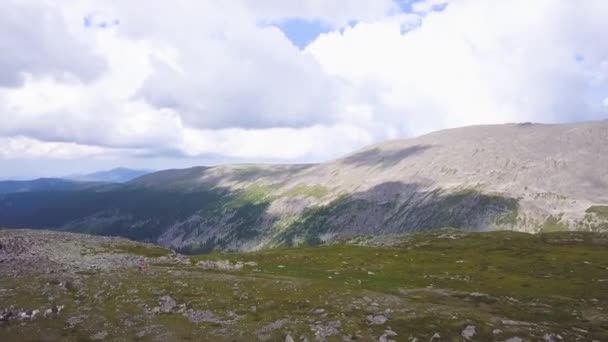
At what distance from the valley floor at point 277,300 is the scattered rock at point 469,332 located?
0.09 meters

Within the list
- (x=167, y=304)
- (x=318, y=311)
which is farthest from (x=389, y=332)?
(x=167, y=304)

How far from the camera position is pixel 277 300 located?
153 ft

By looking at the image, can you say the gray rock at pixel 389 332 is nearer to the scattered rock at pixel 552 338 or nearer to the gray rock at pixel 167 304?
the scattered rock at pixel 552 338

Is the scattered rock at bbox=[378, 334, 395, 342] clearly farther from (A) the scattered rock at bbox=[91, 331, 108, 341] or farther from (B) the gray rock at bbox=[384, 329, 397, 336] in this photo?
(A) the scattered rock at bbox=[91, 331, 108, 341]

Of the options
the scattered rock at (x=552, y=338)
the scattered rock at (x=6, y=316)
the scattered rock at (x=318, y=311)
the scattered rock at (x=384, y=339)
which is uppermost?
the scattered rock at (x=6, y=316)

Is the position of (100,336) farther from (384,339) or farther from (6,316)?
(384,339)

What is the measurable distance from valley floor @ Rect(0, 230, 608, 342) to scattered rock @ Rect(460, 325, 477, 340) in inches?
3.7

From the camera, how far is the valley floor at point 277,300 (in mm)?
38375

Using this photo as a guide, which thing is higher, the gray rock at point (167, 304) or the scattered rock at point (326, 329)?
the gray rock at point (167, 304)

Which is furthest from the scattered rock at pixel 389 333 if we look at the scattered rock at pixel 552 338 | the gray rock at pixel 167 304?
the gray rock at pixel 167 304

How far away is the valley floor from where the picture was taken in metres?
38.4

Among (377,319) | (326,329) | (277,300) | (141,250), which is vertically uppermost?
(141,250)

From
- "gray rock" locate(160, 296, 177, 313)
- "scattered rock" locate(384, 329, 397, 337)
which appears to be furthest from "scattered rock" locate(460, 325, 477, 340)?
"gray rock" locate(160, 296, 177, 313)

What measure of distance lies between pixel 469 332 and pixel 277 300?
17.6 m
